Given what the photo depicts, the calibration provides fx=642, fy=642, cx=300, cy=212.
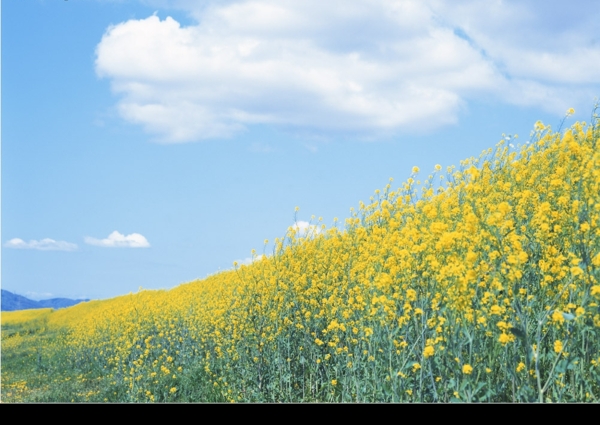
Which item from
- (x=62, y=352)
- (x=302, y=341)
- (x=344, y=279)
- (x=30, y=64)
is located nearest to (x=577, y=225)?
(x=344, y=279)

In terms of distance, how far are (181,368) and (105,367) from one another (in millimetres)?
845

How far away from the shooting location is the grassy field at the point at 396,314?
271 centimetres

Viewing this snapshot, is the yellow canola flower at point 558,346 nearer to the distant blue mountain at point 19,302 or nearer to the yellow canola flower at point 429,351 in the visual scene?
the yellow canola flower at point 429,351

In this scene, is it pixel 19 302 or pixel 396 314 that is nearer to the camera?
pixel 396 314

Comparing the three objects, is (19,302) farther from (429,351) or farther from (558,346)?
(558,346)

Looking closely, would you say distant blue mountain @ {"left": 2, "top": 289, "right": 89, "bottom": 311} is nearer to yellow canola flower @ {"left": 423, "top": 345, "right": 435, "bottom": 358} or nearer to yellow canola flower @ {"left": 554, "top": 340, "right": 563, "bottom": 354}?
yellow canola flower @ {"left": 423, "top": 345, "right": 435, "bottom": 358}

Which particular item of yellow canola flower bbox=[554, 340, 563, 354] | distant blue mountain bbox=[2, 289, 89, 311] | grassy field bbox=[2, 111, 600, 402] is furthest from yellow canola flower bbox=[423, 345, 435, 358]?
distant blue mountain bbox=[2, 289, 89, 311]

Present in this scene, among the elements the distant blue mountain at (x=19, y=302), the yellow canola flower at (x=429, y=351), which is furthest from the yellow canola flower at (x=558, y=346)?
the distant blue mountain at (x=19, y=302)

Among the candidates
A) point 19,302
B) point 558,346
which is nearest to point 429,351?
point 558,346

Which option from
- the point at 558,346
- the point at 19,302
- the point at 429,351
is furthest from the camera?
the point at 19,302

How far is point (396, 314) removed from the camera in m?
3.02

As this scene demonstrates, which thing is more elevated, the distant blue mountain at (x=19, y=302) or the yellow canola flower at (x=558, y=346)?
the distant blue mountain at (x=19, y=302)

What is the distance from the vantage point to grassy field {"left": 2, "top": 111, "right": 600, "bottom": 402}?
2705 millimetres
